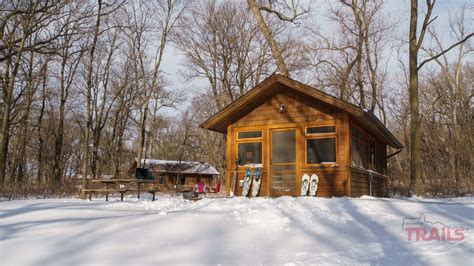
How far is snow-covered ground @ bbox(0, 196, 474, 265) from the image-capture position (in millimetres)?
4285

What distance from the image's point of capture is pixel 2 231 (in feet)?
16.7

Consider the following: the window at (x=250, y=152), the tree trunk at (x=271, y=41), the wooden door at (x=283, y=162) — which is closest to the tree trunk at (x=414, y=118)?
the tree trunk at (x=271, y=41)

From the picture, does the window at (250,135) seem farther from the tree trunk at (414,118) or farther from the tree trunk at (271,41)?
the tree trunk at (414,118)

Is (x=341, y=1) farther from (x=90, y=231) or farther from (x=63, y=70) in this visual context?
Answer: (x=90, y=231)

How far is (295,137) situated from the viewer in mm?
12586

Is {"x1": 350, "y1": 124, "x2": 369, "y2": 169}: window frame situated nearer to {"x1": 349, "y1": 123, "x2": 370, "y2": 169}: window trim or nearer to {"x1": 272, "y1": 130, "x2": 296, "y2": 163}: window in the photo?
{"x1": 349, "y1": 123, "x2": 370, "y2": 169}: window trim

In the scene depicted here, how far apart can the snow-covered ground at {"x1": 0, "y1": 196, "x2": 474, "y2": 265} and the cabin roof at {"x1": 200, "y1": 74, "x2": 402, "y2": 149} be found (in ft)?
15.9

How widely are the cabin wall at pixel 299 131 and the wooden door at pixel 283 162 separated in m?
0.12

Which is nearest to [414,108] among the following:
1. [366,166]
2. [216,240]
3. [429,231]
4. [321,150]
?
[366,166]

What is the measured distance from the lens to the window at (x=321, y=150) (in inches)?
474

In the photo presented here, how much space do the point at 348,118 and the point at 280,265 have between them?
841 centimetres

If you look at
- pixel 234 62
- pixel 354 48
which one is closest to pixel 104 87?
pixel 234 62

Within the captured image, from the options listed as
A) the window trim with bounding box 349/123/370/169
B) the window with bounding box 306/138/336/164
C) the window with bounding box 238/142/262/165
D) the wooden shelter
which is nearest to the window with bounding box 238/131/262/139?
the window with bounding box 238/142/262/165

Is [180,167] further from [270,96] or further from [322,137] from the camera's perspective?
[322,137]
